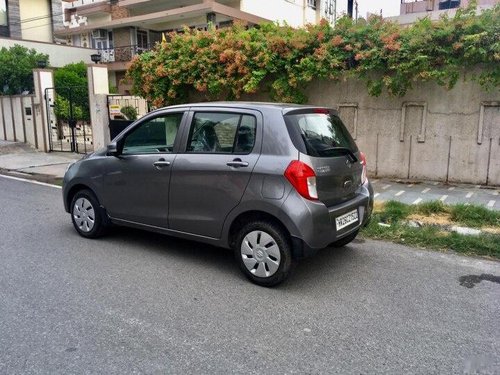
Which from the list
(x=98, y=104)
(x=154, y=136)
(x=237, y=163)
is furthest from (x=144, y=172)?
(x=98, y=104)

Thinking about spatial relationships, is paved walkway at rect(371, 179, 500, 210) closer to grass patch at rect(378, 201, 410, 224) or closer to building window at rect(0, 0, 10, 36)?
grass patch at rect(378, 201, 410, 224)

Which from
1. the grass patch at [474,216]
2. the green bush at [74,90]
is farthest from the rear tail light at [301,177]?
the green bush at [74,90]

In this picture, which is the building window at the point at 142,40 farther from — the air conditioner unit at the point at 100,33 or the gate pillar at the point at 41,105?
the gate pillar at the point at 41,105

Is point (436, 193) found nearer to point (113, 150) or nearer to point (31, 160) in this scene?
point (113, 150)

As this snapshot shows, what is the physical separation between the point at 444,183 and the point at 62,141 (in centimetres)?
1329

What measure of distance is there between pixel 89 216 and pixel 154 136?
142cm

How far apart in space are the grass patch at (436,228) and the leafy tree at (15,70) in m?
21.2

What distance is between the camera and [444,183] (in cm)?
881

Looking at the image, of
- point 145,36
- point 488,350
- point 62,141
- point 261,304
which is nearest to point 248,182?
point 261,304

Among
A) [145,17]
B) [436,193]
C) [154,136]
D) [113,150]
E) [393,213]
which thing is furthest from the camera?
[145,17]

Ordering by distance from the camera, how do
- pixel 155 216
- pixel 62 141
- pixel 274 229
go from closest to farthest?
pixel 274 229
pixel 155 216
pixel 62 141

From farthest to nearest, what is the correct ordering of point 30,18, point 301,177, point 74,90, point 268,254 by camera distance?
1. point 30,18
2. point 74,90
3. point 268,254
4. point 301,177

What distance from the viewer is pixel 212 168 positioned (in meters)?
4.58

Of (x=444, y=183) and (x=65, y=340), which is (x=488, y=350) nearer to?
(x=65, y=340)
